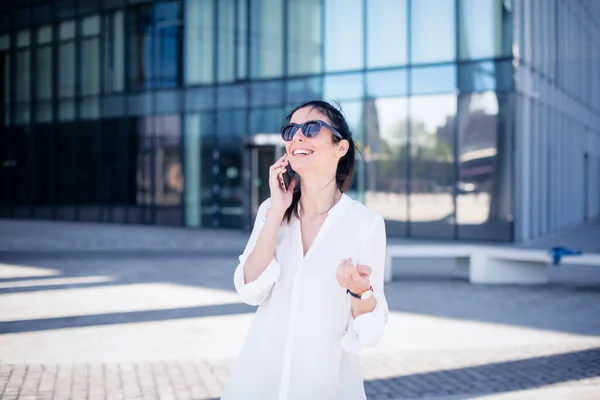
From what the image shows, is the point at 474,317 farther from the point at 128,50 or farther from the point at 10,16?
the point at 10,16

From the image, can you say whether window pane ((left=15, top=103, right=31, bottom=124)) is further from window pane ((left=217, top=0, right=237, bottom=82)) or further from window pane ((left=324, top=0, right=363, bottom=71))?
window pane ((left=324, top=0, right=363, bottom=71))

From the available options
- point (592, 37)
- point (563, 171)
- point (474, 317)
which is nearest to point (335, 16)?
point (563, 171)

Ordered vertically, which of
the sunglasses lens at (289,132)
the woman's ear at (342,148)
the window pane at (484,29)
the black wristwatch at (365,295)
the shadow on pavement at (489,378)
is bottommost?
the shadow on pavement at (489,378)

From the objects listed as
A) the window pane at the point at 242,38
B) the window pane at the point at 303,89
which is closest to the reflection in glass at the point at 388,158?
the window pane at the point at 303,89

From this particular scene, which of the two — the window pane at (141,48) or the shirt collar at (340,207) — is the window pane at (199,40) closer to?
the window pane at (141,48)

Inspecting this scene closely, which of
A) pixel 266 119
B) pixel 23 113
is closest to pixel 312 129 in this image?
pixel 266 119

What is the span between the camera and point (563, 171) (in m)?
23.8

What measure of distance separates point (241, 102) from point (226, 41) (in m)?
2.29

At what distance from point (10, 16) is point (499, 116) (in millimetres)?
22910

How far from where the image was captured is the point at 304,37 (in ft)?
74.7

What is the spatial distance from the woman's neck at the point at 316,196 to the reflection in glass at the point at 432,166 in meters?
17.2

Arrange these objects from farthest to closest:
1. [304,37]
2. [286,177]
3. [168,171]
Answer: [168,171] < [304,37] < [286,177]

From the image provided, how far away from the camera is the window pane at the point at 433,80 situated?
64.1ft

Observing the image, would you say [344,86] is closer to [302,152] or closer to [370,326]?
[302,152]
